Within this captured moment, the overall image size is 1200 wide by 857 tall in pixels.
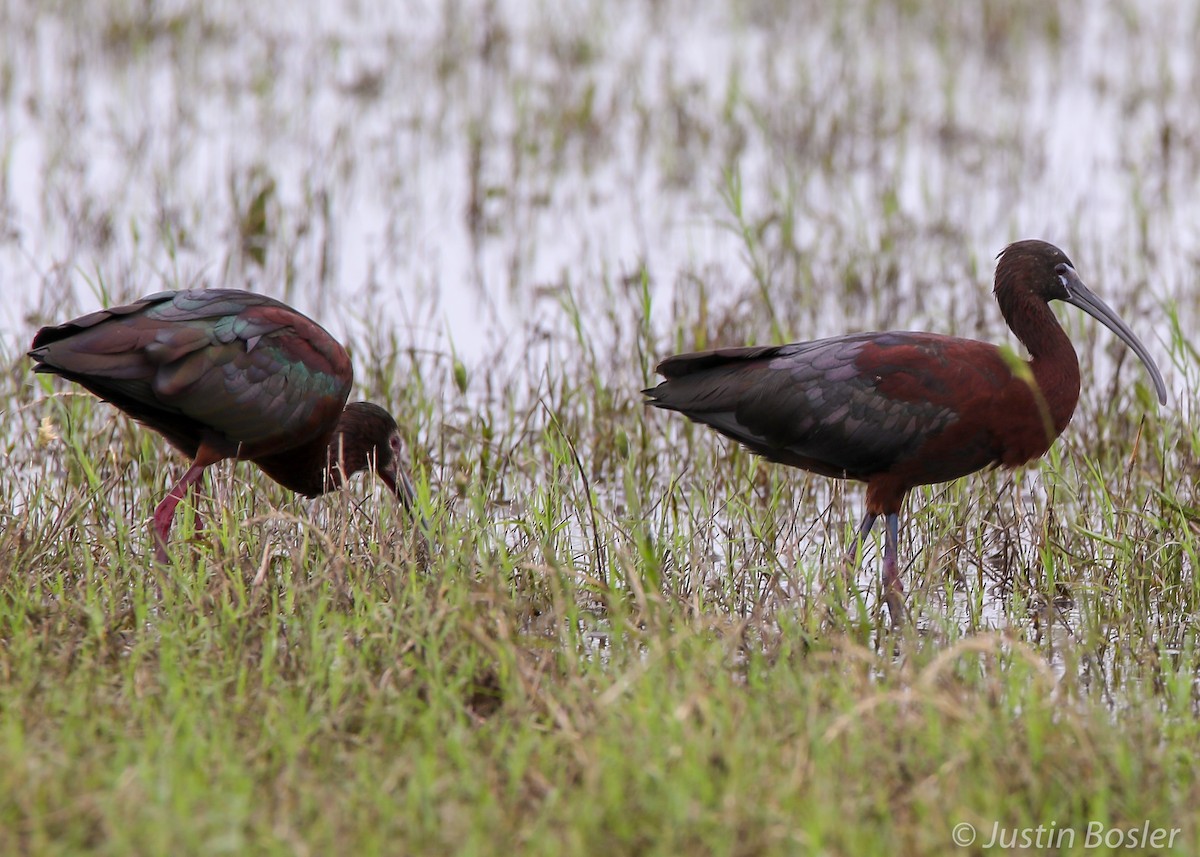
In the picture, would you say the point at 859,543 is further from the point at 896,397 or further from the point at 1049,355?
the point at 1049,355

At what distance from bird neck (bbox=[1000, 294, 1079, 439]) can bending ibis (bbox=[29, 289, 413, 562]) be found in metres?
1.83

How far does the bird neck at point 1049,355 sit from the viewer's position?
16.0 feet

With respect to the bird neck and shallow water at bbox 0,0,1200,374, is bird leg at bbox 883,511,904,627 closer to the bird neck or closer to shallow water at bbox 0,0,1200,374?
the bird neck

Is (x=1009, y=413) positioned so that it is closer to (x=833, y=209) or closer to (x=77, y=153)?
(x=833, y=209)

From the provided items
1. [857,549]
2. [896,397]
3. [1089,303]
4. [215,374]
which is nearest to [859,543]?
[857,549]

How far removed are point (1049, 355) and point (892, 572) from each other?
0.79 m

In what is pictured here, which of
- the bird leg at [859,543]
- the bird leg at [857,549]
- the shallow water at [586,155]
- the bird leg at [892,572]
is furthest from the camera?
the shallow water at [586,155]

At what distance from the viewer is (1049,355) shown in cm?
Result: 494

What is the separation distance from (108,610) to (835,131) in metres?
6.42

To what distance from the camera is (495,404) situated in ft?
20.9

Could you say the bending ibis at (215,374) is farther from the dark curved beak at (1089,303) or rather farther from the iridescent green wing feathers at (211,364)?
the dark curved beak at (1089,303)

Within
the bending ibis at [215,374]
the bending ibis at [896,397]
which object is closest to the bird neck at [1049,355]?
the bending ibis at [896,397]

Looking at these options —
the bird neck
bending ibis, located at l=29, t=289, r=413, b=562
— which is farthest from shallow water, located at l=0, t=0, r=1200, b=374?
the bird neck

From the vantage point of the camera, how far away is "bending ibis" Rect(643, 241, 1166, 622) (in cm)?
479
